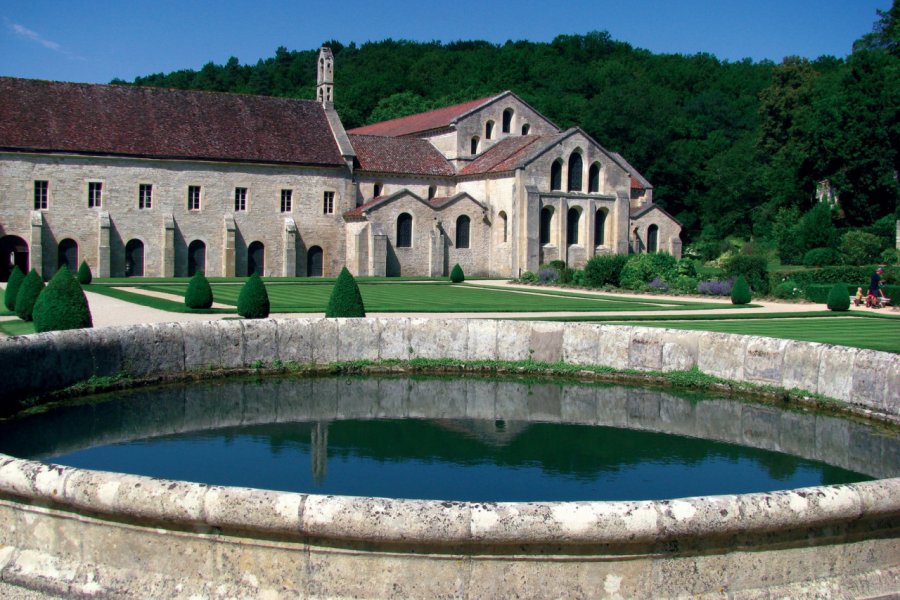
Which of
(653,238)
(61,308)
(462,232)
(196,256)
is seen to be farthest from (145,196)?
(61,308)

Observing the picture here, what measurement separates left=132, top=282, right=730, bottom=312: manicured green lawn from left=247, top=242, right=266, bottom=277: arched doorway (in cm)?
896

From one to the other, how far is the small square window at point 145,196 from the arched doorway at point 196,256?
2.89 metres

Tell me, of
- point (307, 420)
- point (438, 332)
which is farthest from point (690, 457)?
point (438, 332)

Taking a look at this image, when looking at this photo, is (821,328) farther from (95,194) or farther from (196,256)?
(95,194)

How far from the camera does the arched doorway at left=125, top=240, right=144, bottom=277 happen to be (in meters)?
45.3

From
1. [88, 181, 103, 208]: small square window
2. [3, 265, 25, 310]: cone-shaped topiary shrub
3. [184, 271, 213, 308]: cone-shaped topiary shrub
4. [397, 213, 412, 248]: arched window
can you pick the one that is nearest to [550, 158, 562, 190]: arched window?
[397, 213, 412, 248]: arched window

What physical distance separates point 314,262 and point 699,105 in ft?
165

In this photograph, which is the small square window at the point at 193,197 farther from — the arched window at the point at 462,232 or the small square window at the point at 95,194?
the arched window at the point at 462,232

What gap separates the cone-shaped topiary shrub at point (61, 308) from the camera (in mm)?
16516

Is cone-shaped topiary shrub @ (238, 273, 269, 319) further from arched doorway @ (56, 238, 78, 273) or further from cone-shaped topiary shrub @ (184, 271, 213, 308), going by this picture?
arched doorway @ (56, 238, 78, 273)

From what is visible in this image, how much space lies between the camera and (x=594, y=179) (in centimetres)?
5191

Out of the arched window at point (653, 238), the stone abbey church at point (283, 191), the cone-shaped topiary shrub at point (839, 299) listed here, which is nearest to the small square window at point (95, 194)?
the stone abbey church at point (283, 191)

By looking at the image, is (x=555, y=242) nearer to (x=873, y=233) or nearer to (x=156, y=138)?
(x=873, y=233)

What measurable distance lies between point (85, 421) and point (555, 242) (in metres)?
39.6
